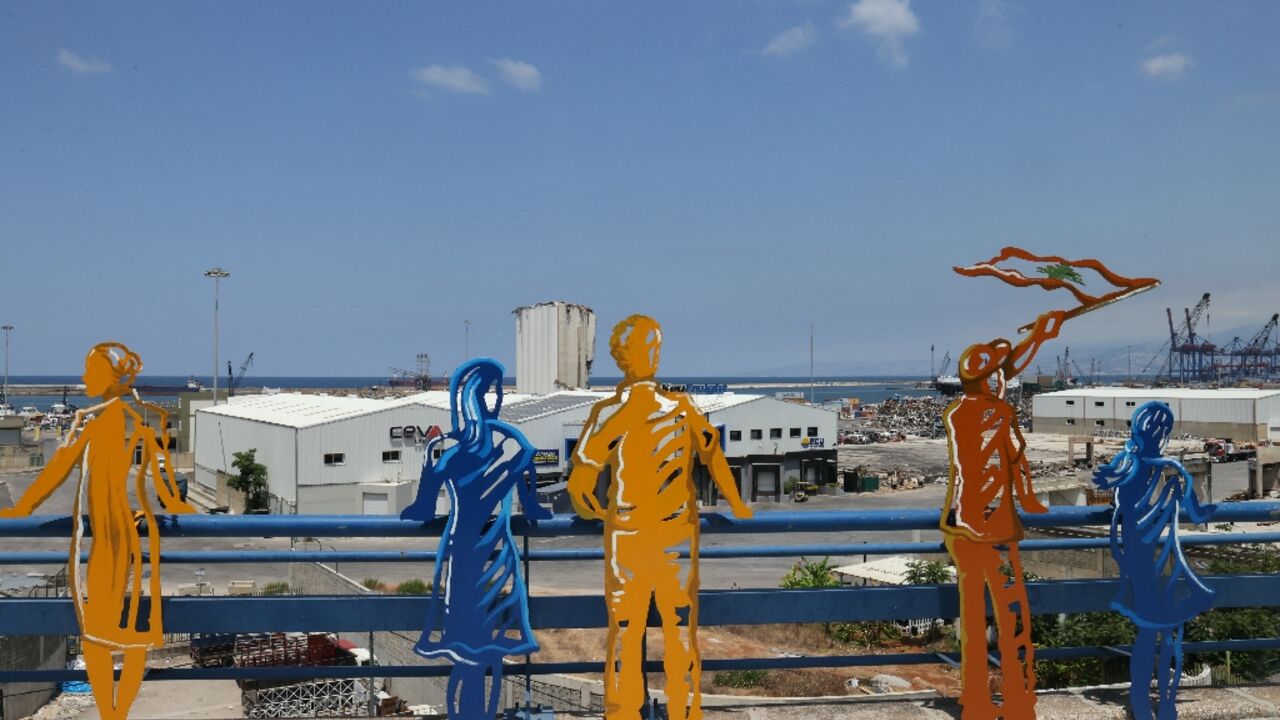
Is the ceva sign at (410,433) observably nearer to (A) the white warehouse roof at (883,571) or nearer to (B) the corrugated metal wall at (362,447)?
(B) the corrugated metal wall at (362,447)

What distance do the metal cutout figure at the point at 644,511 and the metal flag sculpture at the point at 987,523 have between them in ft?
4.23

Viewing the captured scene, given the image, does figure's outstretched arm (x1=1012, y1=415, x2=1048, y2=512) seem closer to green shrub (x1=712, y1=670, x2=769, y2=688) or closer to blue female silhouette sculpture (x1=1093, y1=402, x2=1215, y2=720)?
blue female silhouette sculpture (x1=1093, y1=402, x2=1215, y2=720)

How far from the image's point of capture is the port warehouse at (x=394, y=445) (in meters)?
40.3

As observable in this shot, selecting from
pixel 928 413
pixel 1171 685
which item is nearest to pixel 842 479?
pixel 1171 685

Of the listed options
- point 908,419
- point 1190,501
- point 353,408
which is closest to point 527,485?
point 1190,501

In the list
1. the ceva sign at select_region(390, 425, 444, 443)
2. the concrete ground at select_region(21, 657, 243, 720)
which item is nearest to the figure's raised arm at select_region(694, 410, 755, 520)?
the concrete ground at select_region(21, 657, 243, 720)

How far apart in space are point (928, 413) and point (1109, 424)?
29.3m

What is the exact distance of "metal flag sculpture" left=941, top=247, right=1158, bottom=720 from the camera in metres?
4.86

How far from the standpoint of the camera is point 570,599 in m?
5.02

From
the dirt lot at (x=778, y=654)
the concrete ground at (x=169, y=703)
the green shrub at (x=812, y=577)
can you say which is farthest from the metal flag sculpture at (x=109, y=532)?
the green shrub at (x=812, y=577)

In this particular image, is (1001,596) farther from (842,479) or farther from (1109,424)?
(1109,424)

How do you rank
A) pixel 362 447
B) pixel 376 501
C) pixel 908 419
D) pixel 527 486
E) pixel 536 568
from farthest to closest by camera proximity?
pixel 908 419
pixel 362 447
pixel 376 501
pixel 536 568
pixel 527 486

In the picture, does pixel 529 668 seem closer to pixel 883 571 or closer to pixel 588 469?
pixel 588 469

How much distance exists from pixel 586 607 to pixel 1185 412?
3393 inches
